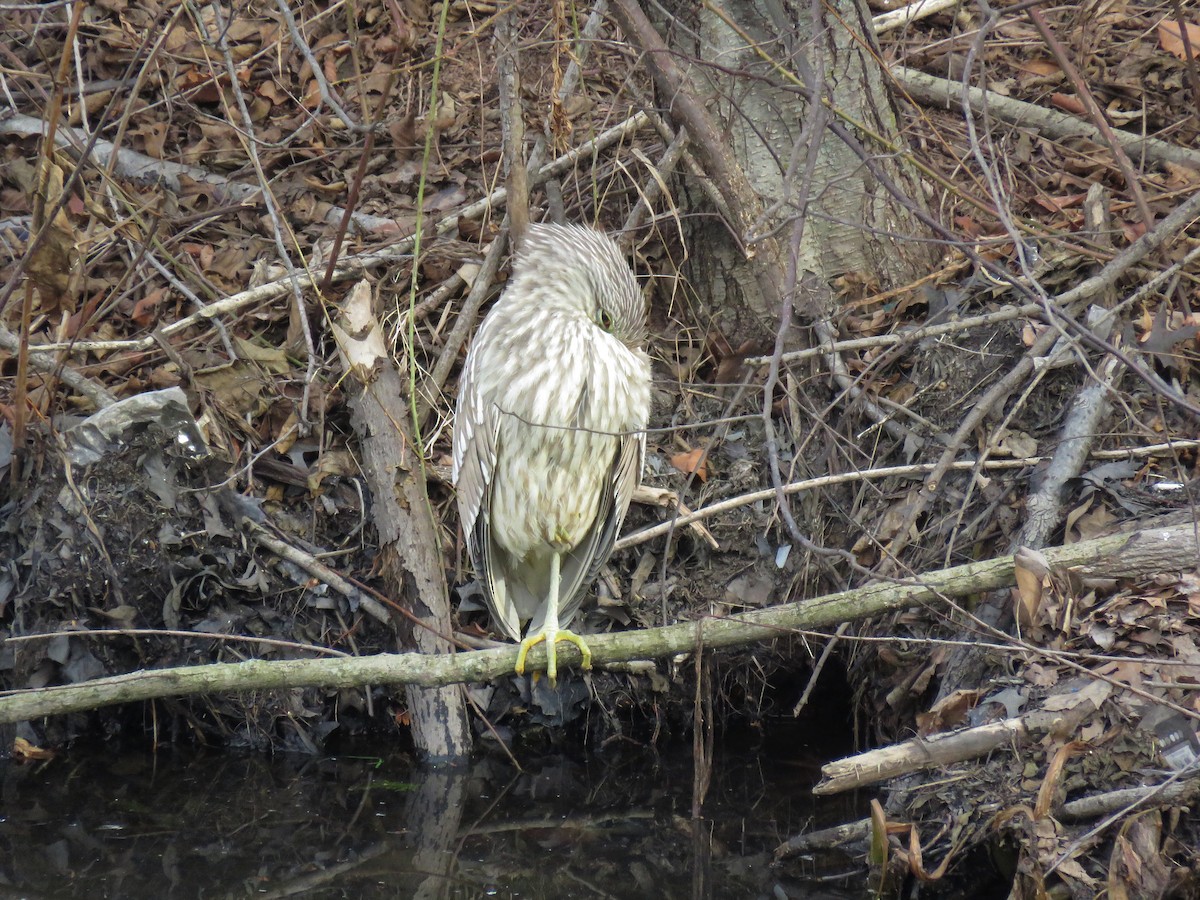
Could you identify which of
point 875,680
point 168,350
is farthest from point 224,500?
point 875,680

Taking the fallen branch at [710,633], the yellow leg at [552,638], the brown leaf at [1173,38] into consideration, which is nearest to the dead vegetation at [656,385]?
the brown leaf at [1173,38]

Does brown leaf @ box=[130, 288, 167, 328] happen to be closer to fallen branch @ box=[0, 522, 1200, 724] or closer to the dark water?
the dark water

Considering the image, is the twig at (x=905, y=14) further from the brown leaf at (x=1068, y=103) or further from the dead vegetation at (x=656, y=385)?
the brown leaf at (x=1068, y=103)

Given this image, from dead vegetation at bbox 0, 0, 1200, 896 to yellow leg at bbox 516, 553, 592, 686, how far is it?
440mm

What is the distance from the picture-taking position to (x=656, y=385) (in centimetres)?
497

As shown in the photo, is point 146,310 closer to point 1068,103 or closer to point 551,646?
point 551,646

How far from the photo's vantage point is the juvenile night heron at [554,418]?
3.80 metres

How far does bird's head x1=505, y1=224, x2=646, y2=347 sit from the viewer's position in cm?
386

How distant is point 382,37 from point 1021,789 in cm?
480

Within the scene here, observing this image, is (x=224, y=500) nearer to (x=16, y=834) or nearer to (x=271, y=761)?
(x=271, y=761)

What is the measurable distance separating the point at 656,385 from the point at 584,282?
1.19 metres

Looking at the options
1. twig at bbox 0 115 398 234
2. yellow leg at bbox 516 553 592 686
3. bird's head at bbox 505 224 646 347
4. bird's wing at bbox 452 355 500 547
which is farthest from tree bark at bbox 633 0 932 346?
twig at bbox 0 115 398 234

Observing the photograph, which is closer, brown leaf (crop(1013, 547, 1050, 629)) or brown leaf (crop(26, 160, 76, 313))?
brown leaf (crop(1013, 547, 1050, 629))

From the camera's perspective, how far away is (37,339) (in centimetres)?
517
